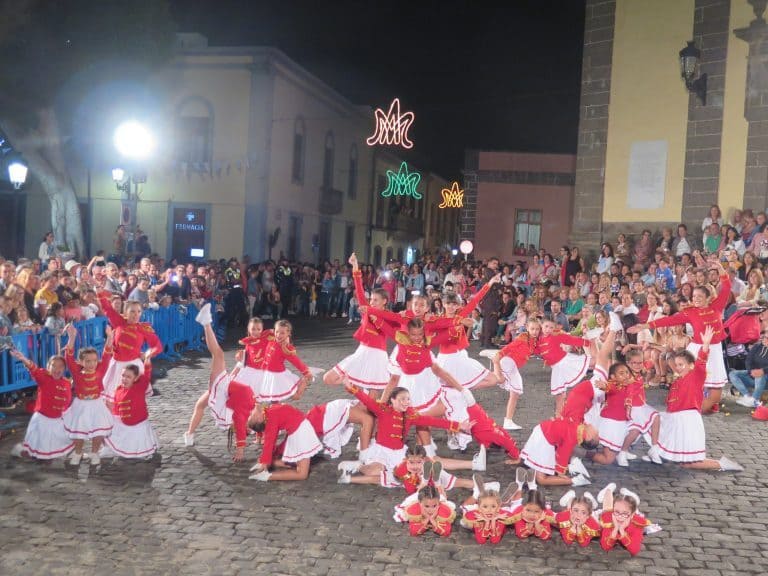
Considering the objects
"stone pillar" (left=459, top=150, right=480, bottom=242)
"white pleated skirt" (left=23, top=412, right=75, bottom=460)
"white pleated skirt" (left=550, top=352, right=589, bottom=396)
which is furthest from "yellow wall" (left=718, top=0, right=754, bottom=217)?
"white pleated skirt" (left=23, top=412, right=75, bottom=460)

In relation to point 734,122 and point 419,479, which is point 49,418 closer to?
point 419,479

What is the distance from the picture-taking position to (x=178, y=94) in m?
28.4

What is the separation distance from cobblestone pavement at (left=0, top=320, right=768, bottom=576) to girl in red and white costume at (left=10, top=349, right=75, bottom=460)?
15 cm

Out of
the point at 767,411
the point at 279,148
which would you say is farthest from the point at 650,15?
the point at 279,148

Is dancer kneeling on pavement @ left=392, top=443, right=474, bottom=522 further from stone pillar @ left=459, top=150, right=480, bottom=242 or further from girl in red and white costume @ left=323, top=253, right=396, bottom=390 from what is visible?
stone pillar @ left=459, top=150, right=480, bottom=242

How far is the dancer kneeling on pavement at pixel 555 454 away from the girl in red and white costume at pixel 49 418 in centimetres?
455

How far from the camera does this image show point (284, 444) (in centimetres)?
775

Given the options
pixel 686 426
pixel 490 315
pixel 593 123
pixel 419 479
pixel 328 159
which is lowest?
pixel 419 479

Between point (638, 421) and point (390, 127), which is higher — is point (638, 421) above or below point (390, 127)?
below

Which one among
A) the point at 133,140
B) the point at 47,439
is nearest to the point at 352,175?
the point at 133,140

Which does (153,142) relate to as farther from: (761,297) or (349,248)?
(761,297)

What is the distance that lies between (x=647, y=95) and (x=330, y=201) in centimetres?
1806

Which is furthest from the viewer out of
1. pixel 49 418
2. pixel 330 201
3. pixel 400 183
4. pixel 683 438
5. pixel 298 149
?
pixel 400 183

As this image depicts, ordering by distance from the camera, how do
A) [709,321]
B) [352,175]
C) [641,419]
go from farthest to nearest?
1. [352,175]
2. [709,321]
3. [641,419]
